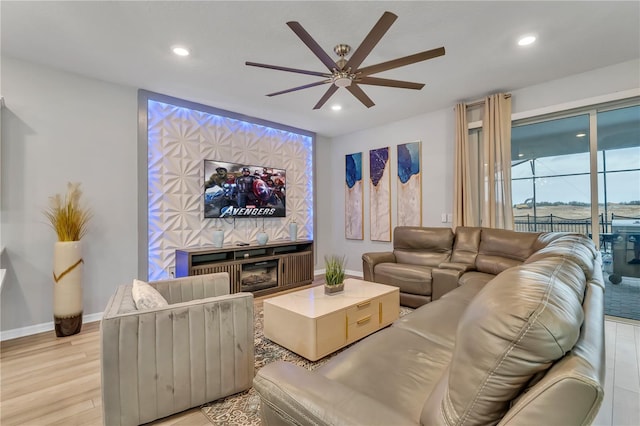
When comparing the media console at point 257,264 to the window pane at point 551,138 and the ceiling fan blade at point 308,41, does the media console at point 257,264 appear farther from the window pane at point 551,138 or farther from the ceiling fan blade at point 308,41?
the window pane at point 551,138

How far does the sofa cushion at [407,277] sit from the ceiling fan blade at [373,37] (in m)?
2.40

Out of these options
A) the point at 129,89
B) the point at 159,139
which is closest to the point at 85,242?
the point at 159,139

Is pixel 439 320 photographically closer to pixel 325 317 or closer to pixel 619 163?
pixel 325 317

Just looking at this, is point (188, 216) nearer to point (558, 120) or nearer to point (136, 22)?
point (136, 22)

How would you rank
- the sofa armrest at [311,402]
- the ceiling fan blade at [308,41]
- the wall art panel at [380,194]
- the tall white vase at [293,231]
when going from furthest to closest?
the wall art panel at [380,194], the tall white vase at [293,231], the ceiling fan blade at [308,41], the sofa armrest at [311,402]

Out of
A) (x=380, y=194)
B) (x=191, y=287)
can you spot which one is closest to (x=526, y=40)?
(x=380, y=194)

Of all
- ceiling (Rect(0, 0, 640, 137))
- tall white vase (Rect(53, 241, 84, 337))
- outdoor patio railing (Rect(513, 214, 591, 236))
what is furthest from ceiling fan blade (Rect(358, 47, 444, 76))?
tall white vase (Rect(53, 241, 84, 337))

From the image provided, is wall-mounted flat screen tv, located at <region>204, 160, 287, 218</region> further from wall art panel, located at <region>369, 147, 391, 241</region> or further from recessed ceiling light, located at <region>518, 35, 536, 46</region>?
recessed ceiling light, located at <region>518, 35, 536, 46</region>

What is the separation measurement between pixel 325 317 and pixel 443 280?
5.57 feet

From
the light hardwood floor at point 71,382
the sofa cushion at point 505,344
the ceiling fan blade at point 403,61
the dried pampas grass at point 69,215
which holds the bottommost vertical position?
the light hardwood floor at point 71,382

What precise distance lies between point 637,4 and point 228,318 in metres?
3.77

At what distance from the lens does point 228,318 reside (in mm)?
1806

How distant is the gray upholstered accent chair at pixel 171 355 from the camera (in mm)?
1505

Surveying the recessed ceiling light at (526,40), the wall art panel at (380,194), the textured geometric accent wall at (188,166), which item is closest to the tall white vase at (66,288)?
the textured geometric accent wall at (188,166)
